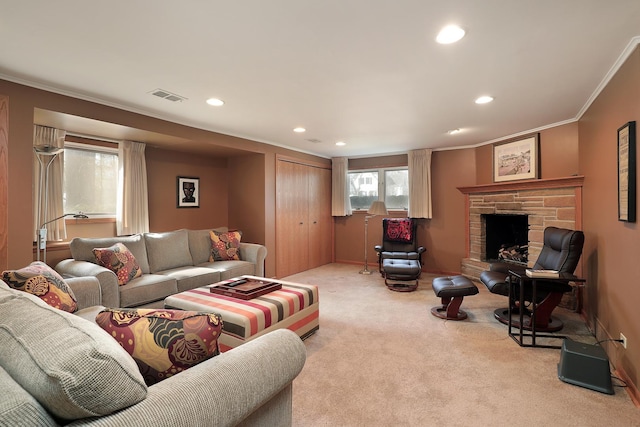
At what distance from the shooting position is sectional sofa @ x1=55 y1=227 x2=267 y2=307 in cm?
297

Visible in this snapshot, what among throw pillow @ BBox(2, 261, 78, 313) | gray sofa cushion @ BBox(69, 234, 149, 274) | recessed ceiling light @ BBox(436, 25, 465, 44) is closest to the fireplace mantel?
recessed ceiling light @ BBox(436, 25, 465, 44)

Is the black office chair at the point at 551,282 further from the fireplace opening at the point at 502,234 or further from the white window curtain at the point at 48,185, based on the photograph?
the white window curtain at the point at 48,185

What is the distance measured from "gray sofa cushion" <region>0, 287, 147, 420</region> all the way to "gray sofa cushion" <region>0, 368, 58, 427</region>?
20 millimetres

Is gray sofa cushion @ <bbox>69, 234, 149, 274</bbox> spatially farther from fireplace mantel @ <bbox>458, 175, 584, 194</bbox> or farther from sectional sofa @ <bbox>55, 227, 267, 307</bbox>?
fireplace mantel @ <bbox>458, 175, 584, 194</bbox>

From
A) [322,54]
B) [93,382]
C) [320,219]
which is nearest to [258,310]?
[93,382]

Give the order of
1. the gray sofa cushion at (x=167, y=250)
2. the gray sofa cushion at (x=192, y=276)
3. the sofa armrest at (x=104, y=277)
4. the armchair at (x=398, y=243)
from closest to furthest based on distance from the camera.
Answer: the sofa armrest at (x=104, y=277)
the gray sofa cushion at (x=192, y=276)
the gray sofa cushion at (x=167, y=250)
the armchair at (x=398, y=243)

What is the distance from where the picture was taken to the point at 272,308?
2.54 m

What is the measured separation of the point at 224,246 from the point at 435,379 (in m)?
3.18

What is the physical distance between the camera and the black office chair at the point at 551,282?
116 inches

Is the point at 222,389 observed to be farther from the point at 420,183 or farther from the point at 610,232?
the point at 420,183

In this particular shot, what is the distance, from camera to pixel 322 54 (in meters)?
2.19

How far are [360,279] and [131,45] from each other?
4389 millimetres

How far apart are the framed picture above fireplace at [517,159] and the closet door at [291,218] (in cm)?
324

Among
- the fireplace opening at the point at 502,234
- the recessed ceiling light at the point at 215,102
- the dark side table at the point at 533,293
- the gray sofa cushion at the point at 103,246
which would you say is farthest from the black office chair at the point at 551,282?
the gray sofa cushion at the point at 103,246
